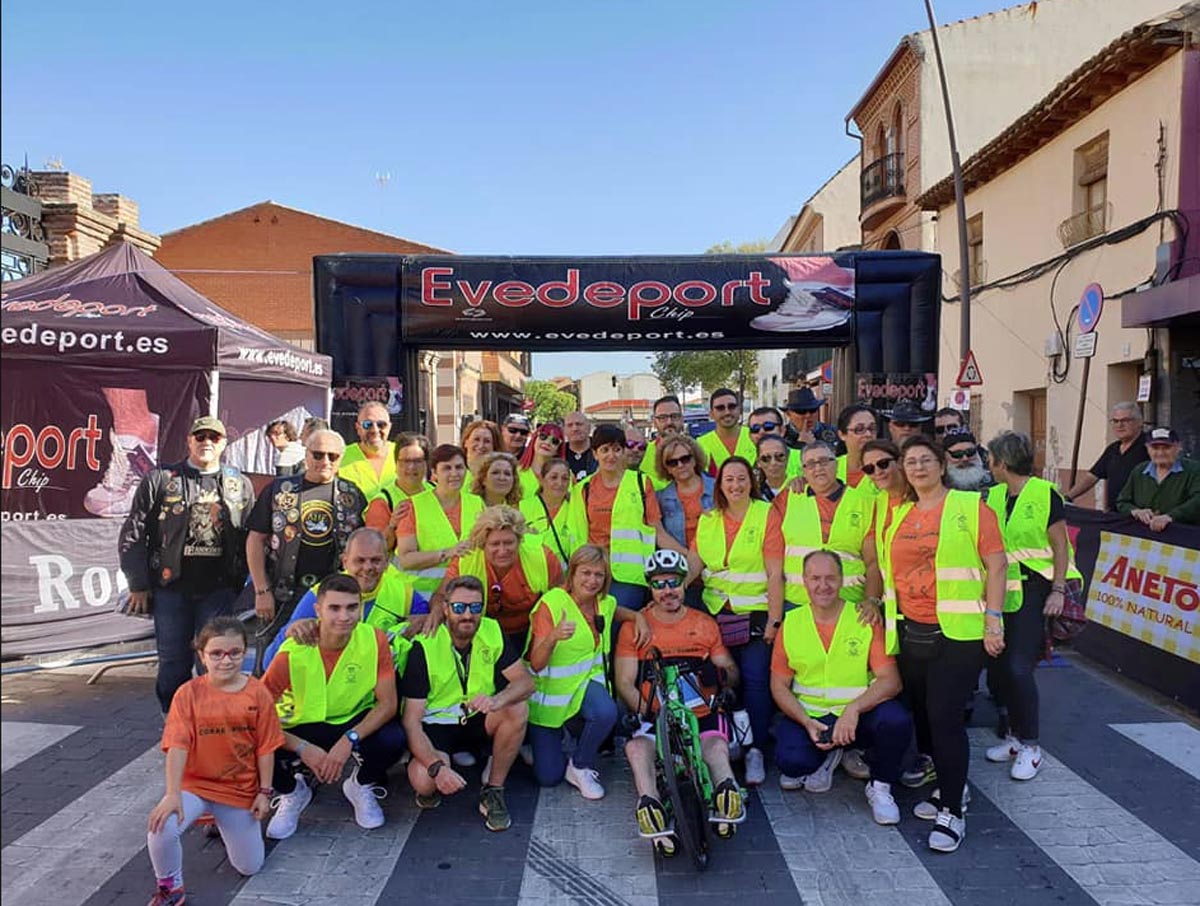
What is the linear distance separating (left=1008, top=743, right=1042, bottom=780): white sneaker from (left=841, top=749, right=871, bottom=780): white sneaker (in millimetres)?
777

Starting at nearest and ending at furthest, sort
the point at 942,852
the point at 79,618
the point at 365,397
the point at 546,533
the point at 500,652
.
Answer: the point at 942,852 < the point at 500,652 < the point at 546,533 < the point at 79,618 < the point at 365,397

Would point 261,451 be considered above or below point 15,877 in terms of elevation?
above

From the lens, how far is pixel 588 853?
12.1 ft

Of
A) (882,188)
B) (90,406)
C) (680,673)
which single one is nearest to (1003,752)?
(680,673)

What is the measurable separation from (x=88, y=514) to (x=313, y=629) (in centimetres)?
496

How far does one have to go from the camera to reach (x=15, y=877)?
347 centimetres

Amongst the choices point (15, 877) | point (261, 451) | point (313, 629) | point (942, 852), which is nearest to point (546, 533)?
point (313, 629)

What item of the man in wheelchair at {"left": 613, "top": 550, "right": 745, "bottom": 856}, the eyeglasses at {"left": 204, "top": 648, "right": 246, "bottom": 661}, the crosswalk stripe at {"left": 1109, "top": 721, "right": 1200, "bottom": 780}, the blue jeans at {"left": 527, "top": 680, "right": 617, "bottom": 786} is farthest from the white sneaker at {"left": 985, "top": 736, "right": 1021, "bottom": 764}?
the eyeglasses at {"left": 204, "top": 648, "right": 246, "bottom": 661}

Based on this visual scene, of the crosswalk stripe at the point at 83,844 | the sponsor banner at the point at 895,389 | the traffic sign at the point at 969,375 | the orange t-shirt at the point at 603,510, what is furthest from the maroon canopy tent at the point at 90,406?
the traffic sign at the point at 969,375

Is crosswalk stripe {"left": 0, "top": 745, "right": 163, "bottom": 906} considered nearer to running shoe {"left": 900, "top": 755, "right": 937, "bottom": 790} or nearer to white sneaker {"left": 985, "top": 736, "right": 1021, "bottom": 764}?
running shoe {"left": 900, "top": 755, "right": 937, "bottom": 790}

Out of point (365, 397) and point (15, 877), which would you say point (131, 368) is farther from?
point (15, 877)

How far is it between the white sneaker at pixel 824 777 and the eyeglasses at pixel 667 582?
3.78ft

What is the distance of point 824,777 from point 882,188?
2246 centimetres

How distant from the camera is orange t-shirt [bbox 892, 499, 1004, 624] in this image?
382cm
